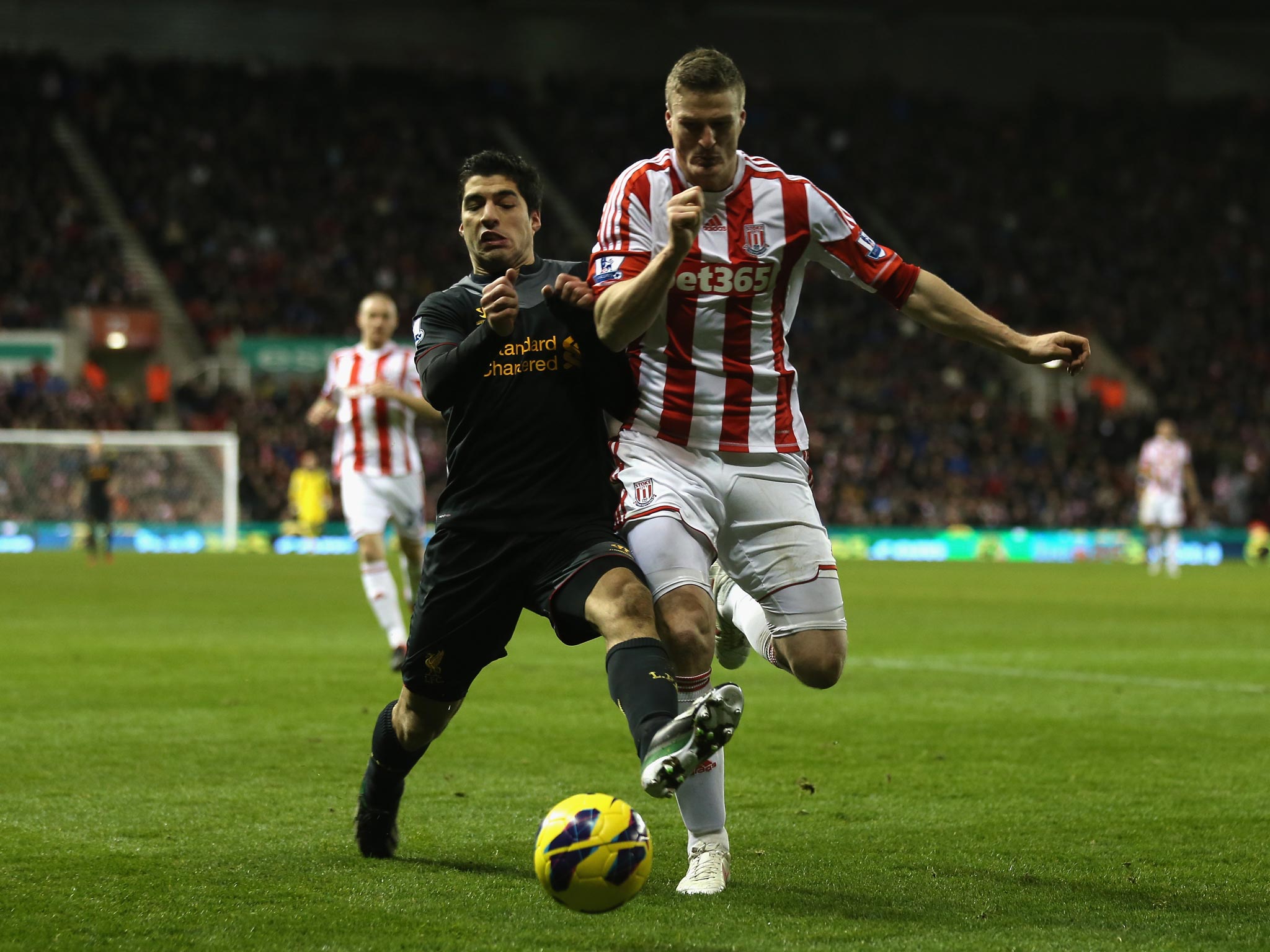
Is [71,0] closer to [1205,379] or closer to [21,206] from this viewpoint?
[21,206]

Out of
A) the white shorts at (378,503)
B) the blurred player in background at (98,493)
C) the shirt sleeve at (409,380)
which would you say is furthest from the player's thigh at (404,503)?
the blurred player in background at (98,493)

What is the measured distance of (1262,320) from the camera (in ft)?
127

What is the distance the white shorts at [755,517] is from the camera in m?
4.81

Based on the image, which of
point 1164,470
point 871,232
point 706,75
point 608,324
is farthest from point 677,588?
point 871,232

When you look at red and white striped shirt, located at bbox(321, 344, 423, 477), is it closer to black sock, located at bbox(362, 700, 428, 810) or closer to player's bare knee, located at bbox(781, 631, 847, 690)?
black sock, located at bbox(362, 700, 428, 810)

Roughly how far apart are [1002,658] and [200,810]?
23.4 ft

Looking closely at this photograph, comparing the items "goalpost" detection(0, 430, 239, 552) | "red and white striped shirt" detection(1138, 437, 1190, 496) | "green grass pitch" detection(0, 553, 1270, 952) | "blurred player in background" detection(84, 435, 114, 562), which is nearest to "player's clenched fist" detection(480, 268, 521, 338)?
"green grass pitch" detection(0, 553, 1270, 952)

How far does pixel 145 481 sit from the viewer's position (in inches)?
1170

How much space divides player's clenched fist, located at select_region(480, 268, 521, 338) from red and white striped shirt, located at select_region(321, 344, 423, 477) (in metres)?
6.99

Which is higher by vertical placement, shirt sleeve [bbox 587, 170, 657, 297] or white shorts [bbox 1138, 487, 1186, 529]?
shirt sleeve [bbox 587, 170, 657, 297]

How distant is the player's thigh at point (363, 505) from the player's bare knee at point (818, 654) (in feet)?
21.8

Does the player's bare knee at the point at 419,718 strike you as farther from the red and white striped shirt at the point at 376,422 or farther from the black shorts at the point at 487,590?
the red and white striped shirt at the point at 376,422

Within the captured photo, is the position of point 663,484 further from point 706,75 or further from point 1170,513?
point 1170,513

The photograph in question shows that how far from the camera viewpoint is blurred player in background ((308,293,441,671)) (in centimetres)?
1115
